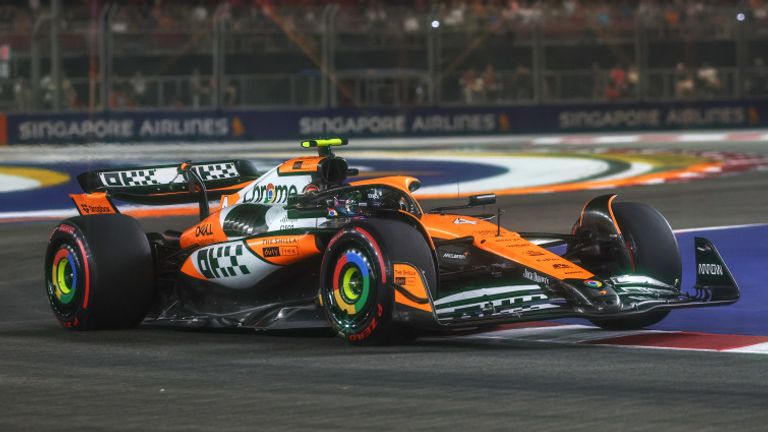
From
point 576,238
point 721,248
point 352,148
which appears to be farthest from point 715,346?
point 352,148

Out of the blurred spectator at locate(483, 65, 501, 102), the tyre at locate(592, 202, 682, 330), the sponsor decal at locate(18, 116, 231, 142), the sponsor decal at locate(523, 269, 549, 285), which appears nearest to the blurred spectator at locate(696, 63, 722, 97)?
the blurred spectator at locate(483, 65, 501, 102)

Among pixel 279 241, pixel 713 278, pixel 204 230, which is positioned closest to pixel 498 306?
pixel 713 278

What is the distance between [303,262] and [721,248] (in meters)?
5.50

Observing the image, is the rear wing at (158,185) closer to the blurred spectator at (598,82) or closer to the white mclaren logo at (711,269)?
the white mclaren logo at (711,269)

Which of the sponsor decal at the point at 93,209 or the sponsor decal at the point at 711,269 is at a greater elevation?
the sponsor decal at the point at 93,209

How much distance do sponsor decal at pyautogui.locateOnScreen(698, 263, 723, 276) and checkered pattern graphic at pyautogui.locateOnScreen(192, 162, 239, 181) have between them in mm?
3530

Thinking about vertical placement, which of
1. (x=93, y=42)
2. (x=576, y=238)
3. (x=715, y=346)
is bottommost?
(x=715, y=346)

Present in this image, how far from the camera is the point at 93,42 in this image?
32688mm

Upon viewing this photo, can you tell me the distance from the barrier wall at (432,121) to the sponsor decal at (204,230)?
23.3m

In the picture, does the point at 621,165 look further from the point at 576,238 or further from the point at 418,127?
the point at 576,238

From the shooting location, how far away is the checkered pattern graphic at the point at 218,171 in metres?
10.4

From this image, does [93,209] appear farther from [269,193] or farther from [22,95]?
[22,95]

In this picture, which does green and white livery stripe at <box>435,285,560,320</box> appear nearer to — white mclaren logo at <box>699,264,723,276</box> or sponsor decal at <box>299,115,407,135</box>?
white mclaren logo at <box>699,264,723,276</box>

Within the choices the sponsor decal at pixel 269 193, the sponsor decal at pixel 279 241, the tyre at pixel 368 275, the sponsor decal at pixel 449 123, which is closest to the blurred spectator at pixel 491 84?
the sponsor decal at pixel 449 123
